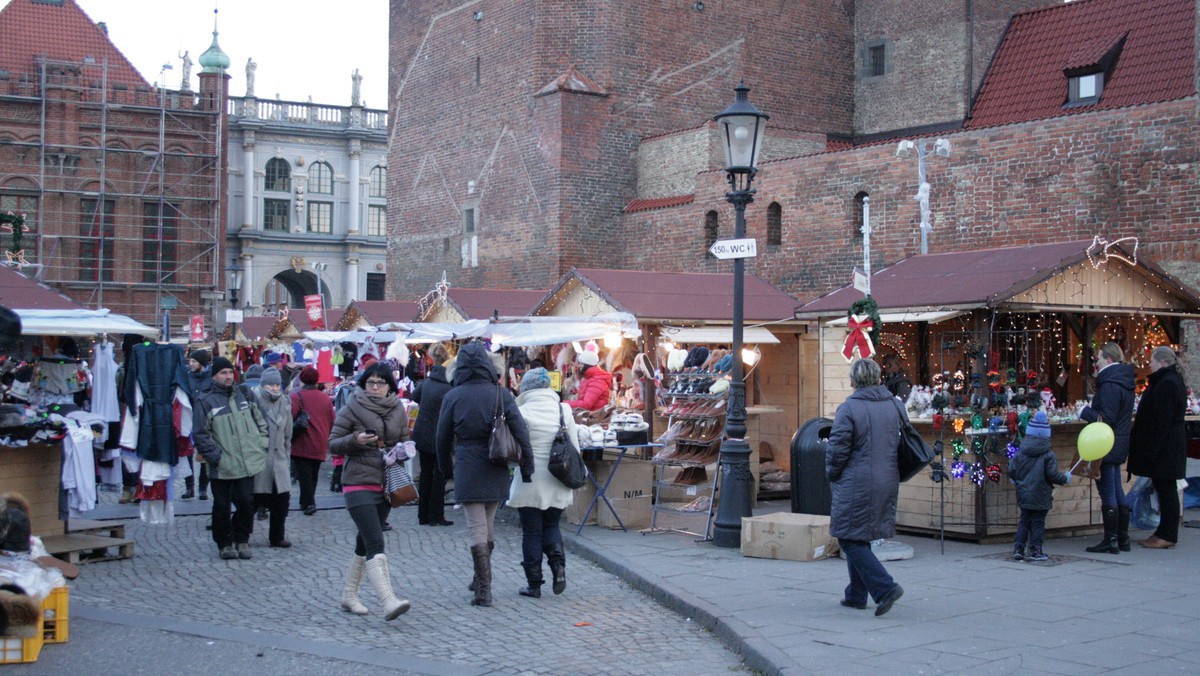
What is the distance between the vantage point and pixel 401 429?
938 cm

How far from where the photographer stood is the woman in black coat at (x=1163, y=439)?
38.0ft

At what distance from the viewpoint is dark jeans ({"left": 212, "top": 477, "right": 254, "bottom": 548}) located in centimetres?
1145

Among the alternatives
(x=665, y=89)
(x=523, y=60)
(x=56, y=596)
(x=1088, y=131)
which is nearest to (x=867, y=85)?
(x=665, y=89)

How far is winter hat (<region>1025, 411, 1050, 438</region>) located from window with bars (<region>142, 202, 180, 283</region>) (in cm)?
4185

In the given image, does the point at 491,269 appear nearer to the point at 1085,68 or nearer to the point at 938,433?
the point at 1085,68

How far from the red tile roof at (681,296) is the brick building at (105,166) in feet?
97.8

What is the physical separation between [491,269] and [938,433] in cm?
2366

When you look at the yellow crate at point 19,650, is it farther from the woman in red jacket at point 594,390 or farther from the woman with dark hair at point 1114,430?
the woman with dark hair at point 1114,430

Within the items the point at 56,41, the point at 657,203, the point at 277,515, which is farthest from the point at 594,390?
the point at 56,41

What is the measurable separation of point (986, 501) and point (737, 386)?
249 centimetres

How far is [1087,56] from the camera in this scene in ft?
92.8

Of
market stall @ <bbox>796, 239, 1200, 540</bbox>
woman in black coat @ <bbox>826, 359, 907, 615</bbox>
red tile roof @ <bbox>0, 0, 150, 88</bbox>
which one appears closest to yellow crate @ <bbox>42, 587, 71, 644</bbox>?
woman in black coat @ <bbox>826, 359, 907, 615</bbox>

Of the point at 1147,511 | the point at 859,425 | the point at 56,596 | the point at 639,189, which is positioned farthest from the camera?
the point at 639,189

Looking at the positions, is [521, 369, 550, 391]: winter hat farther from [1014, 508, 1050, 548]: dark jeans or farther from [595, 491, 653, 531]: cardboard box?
[1014, 508, 1050, 548]: dark jeans
